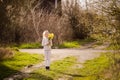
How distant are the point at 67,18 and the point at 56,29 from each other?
840cm

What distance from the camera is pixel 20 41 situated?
36688 mm

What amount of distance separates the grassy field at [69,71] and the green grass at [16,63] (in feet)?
4.36

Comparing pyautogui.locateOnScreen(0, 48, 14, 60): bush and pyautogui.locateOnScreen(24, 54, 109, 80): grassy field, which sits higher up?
pyautogui.locateOnScreen(0, 48, 14, 60): bush

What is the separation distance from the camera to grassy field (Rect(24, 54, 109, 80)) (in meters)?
18.2

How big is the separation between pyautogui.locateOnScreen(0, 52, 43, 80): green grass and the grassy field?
1.33 m

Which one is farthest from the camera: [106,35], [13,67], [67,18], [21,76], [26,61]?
[67,18]

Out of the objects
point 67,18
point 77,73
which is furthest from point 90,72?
point 67,18

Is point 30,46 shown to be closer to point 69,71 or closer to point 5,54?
point 5,54

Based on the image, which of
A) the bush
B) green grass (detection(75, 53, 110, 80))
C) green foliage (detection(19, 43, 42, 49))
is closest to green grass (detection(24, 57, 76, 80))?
green grass (detection(75, 53, 110, 80))

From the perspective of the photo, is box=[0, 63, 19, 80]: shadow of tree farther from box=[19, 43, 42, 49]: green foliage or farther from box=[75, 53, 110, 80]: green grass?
box=[19, 43, 42, 49]: green foliage

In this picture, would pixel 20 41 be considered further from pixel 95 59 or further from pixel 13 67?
pixel 13 67

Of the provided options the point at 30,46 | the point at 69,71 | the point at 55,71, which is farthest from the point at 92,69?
the point at 30,46

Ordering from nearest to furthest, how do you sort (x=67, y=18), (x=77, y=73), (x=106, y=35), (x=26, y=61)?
(x=106, y=35) < (x=77, y=73) < (x=26, y=61) < (x=67, y=18)

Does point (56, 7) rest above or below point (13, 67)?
above
